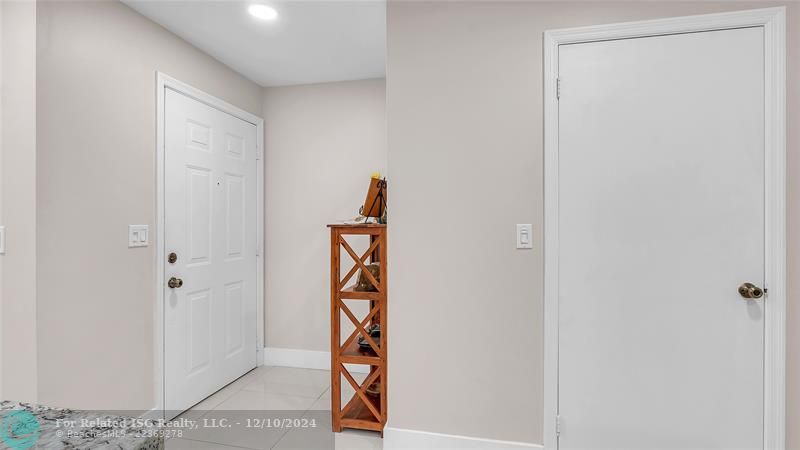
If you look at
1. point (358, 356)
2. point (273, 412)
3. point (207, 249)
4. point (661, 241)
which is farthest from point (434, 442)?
point (207, 249)

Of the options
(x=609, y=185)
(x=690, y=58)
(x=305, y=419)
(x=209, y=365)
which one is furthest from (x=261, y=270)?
(x=690, y=58)

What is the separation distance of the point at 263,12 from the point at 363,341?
6.39 feet

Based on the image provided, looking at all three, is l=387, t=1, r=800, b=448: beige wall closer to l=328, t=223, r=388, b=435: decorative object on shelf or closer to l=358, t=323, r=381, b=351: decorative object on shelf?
l=328, t=223, r=388, b=435: decorative object on shelf

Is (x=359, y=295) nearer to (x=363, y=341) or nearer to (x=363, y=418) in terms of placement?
(x=363, y=341)

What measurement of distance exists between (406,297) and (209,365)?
63.9 inches

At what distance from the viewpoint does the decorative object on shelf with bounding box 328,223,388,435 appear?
6.84 ft

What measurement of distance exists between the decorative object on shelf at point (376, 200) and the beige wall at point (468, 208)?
249 millimetres

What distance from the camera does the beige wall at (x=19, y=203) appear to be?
165 cm

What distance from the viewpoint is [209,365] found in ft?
8.78

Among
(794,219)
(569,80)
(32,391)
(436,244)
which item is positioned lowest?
Result: (32,391)

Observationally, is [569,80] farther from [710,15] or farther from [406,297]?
[406,297]

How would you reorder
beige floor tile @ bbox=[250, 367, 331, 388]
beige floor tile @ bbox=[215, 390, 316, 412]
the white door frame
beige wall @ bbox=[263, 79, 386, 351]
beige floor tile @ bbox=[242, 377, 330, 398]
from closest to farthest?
1. the white door frame
2. beige floor tile @ bbox=[215, 390, 316, 412]
3. beige floor tile @ bbox=[242, 377, 330, 398]
4. beige floor tile @ bbox=[250, 367, 331, 388]
5. beige wall @ bbox=[263, 79, 386, 351]

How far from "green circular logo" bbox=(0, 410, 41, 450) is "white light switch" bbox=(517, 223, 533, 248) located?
1698 mm

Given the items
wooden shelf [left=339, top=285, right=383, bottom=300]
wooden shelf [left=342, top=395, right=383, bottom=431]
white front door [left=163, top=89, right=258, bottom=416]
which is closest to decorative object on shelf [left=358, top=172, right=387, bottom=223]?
wooden shelf [left=339, top=285, right=383, bottom=300]
